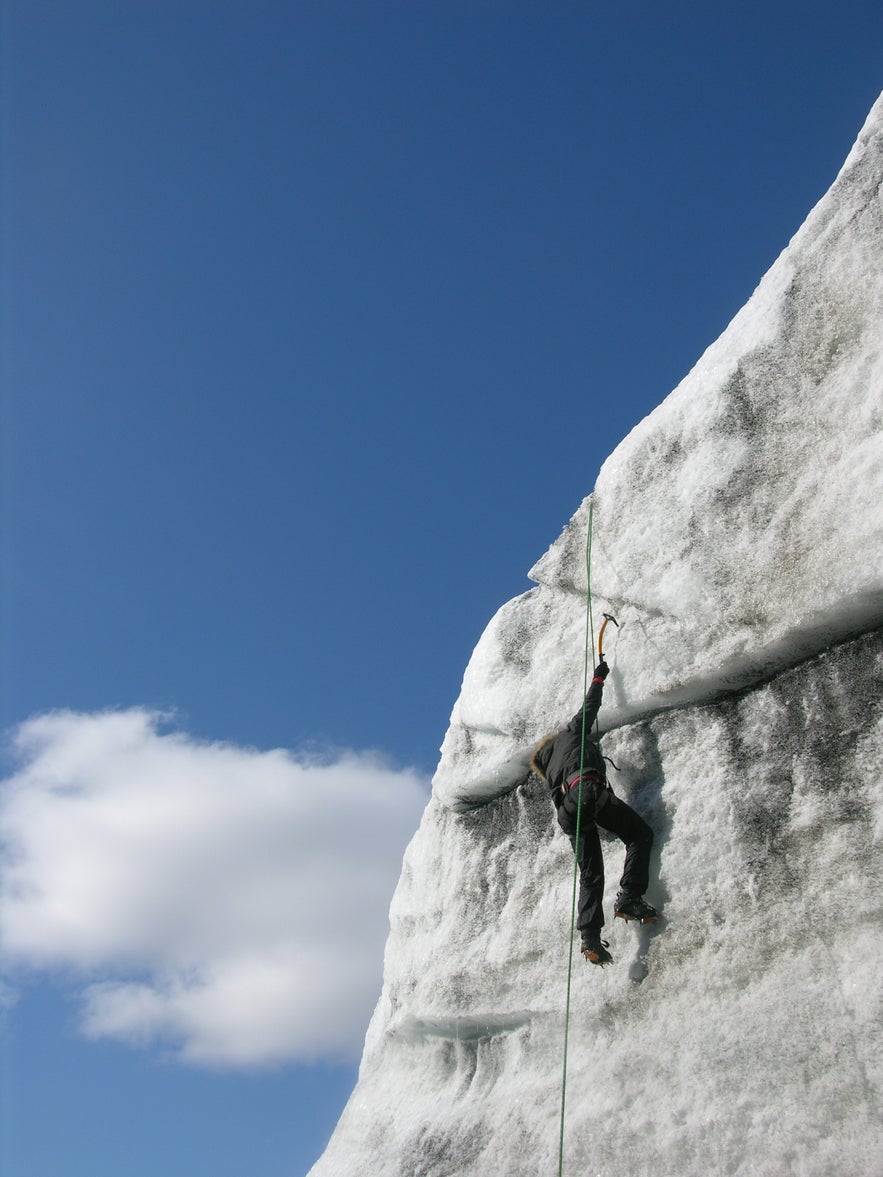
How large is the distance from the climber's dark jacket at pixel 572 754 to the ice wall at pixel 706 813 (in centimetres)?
21

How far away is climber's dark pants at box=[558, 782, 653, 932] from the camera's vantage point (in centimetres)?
798

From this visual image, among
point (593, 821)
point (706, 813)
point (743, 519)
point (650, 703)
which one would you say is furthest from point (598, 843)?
point (743, 519)

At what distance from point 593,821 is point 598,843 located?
0.74 feet

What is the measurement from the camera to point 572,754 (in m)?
8.77

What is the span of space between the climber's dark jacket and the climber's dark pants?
0.20 meters

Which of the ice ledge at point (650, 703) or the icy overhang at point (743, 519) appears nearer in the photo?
the ice ledge at point (650, 703)

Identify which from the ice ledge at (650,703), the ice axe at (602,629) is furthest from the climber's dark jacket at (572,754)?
the ice axe at (602,629)

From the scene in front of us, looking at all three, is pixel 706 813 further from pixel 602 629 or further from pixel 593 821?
pixel 602 629

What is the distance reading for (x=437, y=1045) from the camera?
9.69 metres

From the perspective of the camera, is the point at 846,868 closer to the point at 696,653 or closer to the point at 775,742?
the point at 775,742

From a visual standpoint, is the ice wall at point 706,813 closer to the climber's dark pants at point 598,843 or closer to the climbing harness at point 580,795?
the climbing harness at point 580,795

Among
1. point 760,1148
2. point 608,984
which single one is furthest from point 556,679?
point 760,1148

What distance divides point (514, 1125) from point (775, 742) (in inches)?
139

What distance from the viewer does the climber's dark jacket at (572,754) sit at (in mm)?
8648
